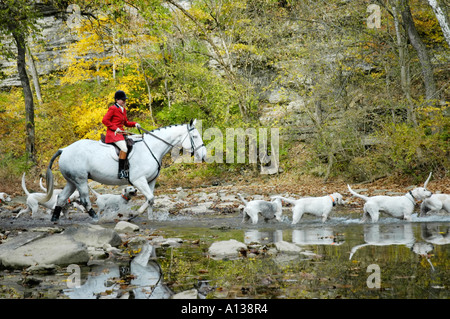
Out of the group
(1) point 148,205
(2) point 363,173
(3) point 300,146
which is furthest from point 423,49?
(1) point 148,205

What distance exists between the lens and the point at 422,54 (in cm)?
1902

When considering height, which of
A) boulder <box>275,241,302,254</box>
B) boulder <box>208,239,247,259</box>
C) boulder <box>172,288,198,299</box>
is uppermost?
boulder <box>172,288,198,299</box>

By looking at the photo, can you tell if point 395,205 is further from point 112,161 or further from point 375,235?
point 112,161

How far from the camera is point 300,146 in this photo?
26.4 m

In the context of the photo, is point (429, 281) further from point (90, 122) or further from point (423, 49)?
point (90, 122)

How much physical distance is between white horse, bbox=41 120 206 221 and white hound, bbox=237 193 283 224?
2.47m

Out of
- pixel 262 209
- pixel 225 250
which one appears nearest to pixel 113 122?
pixel 262 209

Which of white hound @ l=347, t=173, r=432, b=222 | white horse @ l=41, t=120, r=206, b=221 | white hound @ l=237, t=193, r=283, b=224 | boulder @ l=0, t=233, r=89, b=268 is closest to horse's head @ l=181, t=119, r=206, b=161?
white horse @ l=41, t=120, r=206, b=221

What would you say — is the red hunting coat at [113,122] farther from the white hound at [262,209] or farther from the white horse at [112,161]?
the white hound at [262,209]

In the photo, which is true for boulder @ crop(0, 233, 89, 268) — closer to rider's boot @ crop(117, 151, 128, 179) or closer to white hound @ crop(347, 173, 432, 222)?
rider's boot @ crop(117, 151, 128, 179)

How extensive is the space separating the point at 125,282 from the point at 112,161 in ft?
22.7

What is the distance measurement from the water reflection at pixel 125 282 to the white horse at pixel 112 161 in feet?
17.9

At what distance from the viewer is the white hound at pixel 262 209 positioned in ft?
32.6

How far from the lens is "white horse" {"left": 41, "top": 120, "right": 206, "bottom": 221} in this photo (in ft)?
35.6
